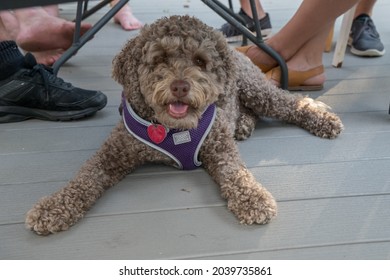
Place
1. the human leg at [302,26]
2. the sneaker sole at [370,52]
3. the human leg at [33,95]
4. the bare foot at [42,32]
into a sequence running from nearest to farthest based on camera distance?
the human leg at [33,95] → the human leg at [302,26] → the bare foot at [42,32] → the sneaker sole at [370,52]

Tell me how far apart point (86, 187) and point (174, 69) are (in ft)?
1.61

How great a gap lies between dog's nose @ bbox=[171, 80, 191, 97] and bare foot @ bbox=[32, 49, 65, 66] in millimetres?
1642

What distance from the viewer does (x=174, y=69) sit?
4.89 feet

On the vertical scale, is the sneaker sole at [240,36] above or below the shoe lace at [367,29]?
below

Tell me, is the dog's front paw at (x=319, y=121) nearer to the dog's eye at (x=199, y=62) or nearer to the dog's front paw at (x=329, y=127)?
the dog's front paw at (x=329, y=127)

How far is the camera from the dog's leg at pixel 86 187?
1363mm

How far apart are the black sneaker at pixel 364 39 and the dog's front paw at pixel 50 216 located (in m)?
2.34

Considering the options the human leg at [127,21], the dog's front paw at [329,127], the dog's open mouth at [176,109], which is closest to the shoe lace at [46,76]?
the dog's open mouth at [176,109]

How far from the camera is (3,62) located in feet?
6.84

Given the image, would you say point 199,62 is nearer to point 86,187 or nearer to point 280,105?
point 86,187

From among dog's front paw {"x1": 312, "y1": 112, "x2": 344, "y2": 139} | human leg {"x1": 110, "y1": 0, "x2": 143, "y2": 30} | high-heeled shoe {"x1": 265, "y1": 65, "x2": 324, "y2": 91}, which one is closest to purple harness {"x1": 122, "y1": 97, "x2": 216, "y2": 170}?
dog's front paw {"x1": 312, "y1": 112, "x2": 344, "y2": 139}
